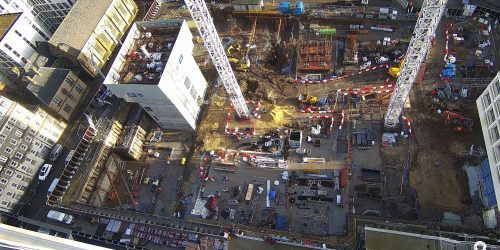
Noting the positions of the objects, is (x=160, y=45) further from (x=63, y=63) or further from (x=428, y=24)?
(x=428, y=24)

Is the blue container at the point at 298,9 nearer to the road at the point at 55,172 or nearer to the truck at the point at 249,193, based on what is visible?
the truck at the point at 249,193

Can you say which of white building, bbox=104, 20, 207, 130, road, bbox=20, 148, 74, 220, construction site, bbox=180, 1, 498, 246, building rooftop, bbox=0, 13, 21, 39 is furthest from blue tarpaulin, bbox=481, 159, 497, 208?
building rooftop, bbox=0, 13, 21, 39

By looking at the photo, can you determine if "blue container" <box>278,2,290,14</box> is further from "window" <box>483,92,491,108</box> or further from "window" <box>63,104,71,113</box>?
"window" <box>63,104,71,113</box>

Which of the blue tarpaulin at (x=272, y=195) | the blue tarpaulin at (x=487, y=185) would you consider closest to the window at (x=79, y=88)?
the blue tarpaulin at (x=272, y=195)

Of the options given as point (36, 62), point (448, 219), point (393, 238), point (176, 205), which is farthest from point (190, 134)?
point (448, 219)

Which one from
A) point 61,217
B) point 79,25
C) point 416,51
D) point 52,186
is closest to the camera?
point 416,51

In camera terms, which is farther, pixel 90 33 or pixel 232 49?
pixel 232 49

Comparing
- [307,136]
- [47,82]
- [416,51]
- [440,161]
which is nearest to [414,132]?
[440,161]

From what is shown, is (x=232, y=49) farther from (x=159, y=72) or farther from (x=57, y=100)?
(x=57, y=100)
